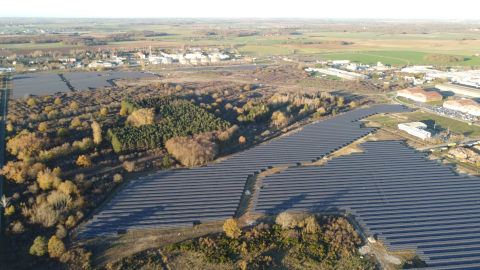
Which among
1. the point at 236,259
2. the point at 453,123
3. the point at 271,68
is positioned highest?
the point at 271,68

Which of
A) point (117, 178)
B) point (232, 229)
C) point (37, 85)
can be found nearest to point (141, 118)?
point (117, 178)

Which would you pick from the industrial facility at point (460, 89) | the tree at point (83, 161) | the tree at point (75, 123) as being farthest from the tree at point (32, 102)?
the industrial facility at point (460, 89)

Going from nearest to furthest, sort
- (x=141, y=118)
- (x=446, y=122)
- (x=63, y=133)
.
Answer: (x=63, y=133)
(x=141, y=118)
(x=446, y=122)

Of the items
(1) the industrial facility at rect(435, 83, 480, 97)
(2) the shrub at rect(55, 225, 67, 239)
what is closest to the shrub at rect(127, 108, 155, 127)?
(2) the shrub at rect(55, 225, 67, 239)

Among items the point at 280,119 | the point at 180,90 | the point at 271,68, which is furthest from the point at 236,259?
the point at 271,68

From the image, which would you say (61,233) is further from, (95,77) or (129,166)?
(95,77)

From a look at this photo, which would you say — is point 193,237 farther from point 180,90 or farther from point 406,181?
point 180,90

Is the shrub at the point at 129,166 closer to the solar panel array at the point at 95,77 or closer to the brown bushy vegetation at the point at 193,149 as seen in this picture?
the brown bushy vegetation at the point at 193,149
